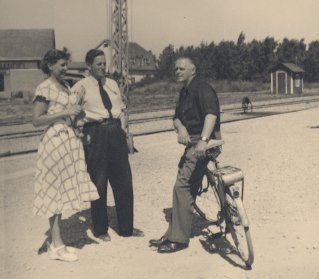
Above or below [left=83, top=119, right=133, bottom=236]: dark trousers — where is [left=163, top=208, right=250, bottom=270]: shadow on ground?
below

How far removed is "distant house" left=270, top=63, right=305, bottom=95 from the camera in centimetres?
5016

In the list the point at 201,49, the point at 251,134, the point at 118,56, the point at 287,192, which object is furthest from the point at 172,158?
the point at 201,49

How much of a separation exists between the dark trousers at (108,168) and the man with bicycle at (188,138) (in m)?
0.71

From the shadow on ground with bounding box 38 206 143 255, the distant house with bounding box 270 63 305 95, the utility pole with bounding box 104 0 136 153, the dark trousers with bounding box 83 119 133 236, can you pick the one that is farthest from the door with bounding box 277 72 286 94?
the dark trousers with bounding box 83 119 133 236

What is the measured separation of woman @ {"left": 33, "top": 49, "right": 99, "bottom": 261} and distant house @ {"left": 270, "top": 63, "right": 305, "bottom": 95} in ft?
156

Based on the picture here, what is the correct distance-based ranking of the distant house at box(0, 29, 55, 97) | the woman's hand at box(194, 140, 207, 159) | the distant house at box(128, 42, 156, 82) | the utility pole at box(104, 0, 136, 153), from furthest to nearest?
the distant house at box(128, 42, 156, 82) < the distant house at box(0, 29, 55, 97) < the utility pole at box(104, 0, 136, 153) < the woman's hand at box(194, 140, 207, 159)

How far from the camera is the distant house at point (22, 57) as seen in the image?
2196 inches

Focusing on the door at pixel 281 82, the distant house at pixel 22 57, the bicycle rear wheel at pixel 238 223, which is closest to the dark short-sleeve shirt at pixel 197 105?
the bicycle rear wheel at pixel 238 223

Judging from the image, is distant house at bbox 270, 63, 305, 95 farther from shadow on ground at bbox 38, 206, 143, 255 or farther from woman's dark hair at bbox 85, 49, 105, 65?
woman's dark hair at bbox 85, 49, 105, 65

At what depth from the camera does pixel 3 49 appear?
6059 centimetres

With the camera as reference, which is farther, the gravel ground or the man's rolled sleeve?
the man's rolled sleeve

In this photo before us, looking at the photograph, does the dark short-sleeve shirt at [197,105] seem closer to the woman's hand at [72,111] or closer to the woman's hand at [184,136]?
the woman's hand at [184,136]

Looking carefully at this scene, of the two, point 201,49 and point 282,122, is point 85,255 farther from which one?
point 201,49

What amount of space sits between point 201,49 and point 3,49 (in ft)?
125
